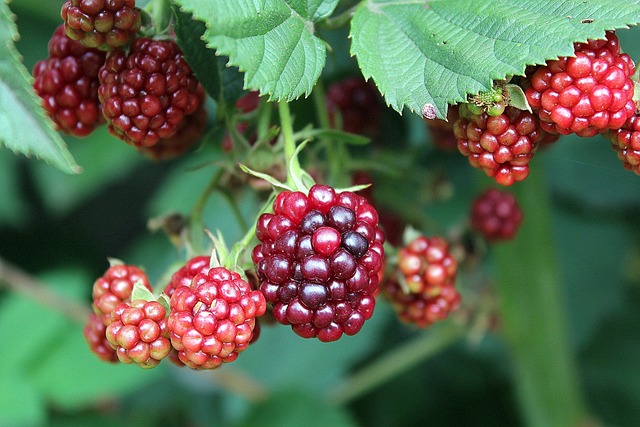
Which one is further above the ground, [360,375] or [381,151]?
[381,151]

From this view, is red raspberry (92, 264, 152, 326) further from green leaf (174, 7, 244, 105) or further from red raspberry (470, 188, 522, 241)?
red raspberry (470, 188, 522, 241)

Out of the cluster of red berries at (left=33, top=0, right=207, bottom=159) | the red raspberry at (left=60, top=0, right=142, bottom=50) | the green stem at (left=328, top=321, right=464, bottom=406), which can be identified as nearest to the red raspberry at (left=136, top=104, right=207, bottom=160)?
the cluster of red berries at (left=33, top=0, right=207, bottom=159)

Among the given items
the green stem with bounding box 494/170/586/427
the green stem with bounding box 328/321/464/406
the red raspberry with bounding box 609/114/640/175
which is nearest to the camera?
the red raspberry with bounding box 609/114/640/175

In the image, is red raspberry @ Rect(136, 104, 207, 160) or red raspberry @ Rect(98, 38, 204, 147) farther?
red raspberry @ Rect(136, 104, 207, 160)

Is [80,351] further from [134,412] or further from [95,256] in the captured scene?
[95,256]

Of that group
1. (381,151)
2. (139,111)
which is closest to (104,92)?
(139,111)

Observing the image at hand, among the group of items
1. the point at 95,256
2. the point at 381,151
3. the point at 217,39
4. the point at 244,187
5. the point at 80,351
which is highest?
the point at 217,39

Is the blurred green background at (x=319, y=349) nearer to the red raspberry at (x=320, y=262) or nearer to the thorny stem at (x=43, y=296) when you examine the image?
the thorny stem at (x=43, y=296)
